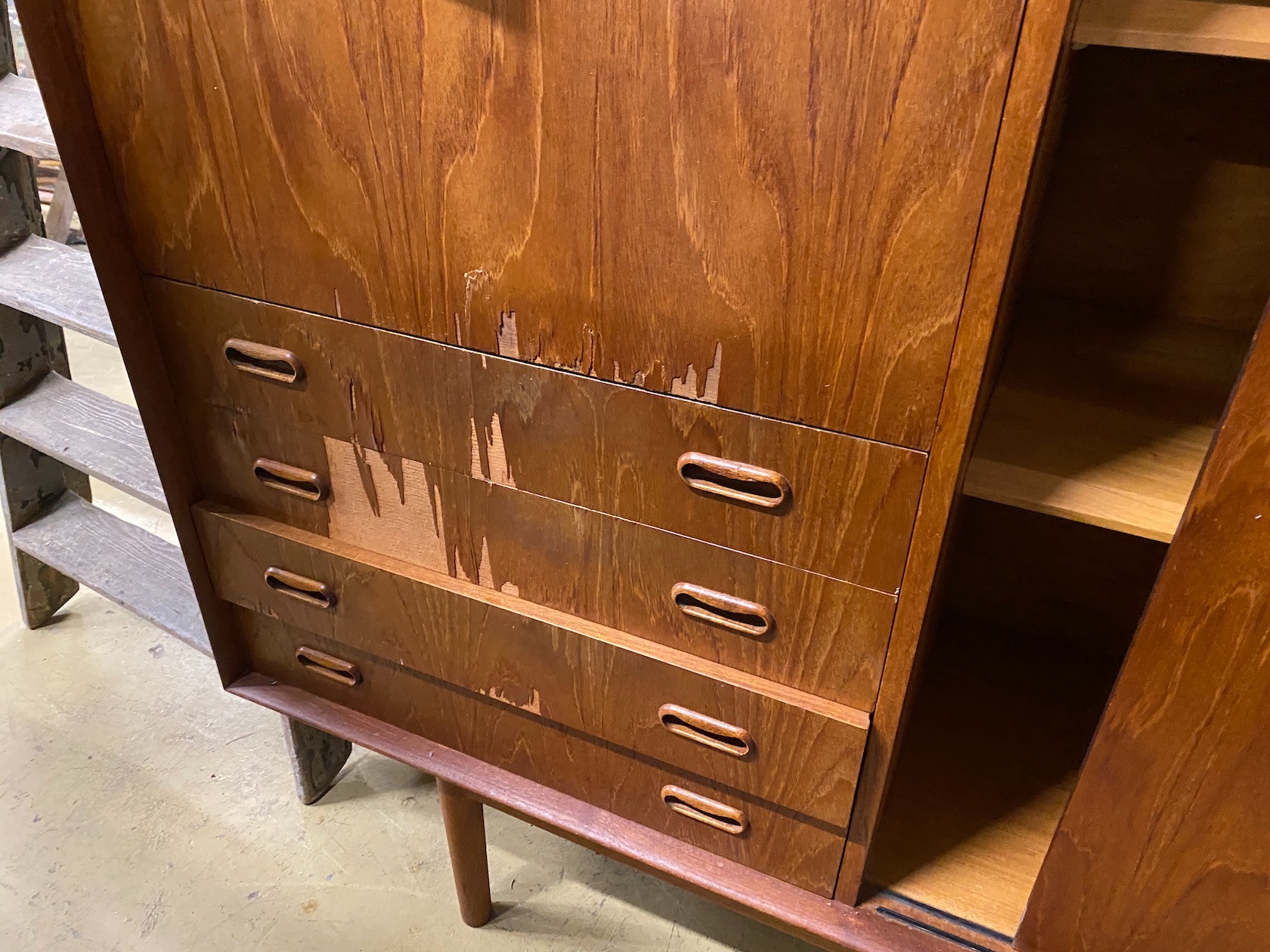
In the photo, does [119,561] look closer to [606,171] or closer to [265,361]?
[265,361]

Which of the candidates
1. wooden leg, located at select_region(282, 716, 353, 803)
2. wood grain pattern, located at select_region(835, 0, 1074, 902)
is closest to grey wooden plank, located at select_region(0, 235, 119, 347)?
wooden leg, located at select_region(282, 716, 353, 803)

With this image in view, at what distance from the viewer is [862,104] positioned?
1.93 feet

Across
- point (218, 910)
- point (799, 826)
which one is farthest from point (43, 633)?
point (799, 826)

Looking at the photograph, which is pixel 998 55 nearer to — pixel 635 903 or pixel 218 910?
A: pixel 635 903

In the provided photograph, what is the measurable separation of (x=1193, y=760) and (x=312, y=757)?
3.96ft

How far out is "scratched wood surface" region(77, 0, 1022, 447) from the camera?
0.59 meters

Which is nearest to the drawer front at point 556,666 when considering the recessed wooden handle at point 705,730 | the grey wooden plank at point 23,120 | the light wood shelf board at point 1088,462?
the recessed wooden handle at point 705,730

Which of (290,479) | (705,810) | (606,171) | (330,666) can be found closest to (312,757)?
(330,666)

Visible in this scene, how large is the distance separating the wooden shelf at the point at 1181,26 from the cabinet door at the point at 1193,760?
0.59 feet

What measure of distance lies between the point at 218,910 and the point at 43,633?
78 centimetres

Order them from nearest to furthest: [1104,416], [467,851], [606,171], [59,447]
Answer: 1. [606,171]
2. [1104,416]
3. [467,851]
4. [59,447]

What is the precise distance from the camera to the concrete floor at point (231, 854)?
1297mm

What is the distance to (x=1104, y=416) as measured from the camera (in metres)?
0.81

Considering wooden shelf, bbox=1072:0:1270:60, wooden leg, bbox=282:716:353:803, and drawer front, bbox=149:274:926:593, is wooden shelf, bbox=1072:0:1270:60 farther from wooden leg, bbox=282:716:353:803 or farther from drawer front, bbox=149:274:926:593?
wooden leg, bbox=282:716:353:803
